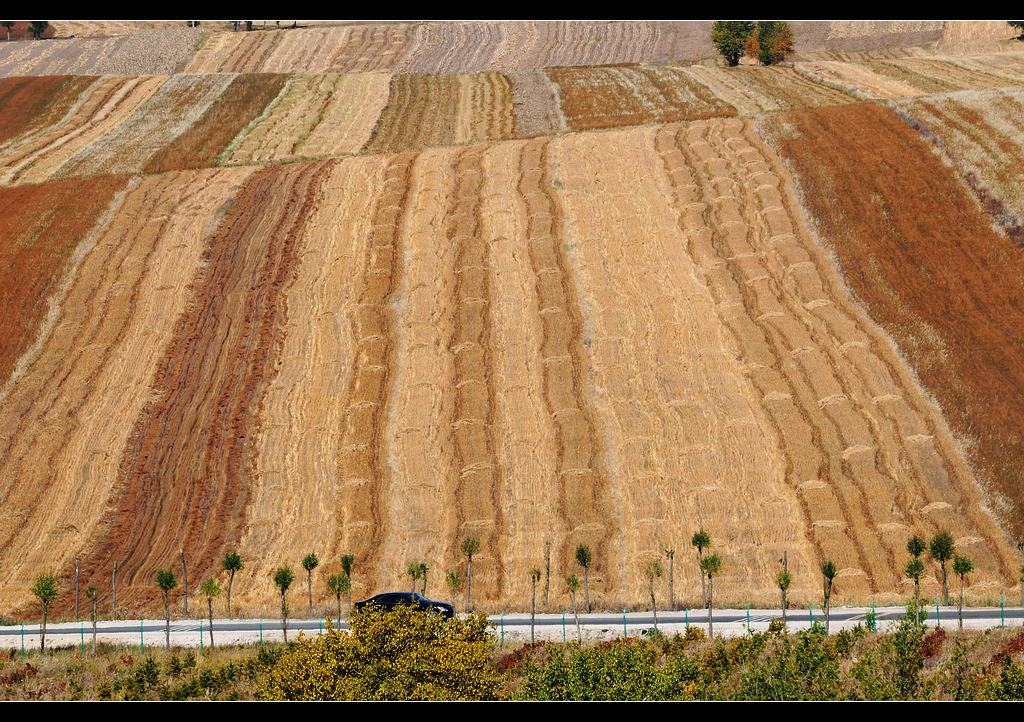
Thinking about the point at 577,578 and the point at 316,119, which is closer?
the point at 577,578

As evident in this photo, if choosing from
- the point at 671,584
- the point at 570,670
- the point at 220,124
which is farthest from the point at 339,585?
the point at 220,124

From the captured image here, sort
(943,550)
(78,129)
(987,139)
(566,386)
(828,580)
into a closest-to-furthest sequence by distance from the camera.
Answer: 1. (828,580)
2. (943,550)
3. (566,386)
4. (987,139)
5. (78,129)

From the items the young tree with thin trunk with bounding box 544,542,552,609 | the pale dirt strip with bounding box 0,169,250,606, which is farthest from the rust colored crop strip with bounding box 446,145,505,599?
the pale dirt strip with bounding box 0,169,250,606

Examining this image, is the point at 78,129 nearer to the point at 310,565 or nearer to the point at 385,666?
the point at 310,565

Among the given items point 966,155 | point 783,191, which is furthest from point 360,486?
point 966,155

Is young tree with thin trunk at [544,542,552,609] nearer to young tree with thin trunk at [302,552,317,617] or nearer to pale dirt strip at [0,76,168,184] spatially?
young tree with thin trunk at [302,552,317,617]

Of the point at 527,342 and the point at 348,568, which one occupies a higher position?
the point at 348,568

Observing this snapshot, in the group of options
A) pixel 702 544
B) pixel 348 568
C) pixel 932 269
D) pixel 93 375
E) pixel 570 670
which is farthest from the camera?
pixel 932 269

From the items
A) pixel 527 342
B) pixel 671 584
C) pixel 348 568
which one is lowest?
pixel 527 342
